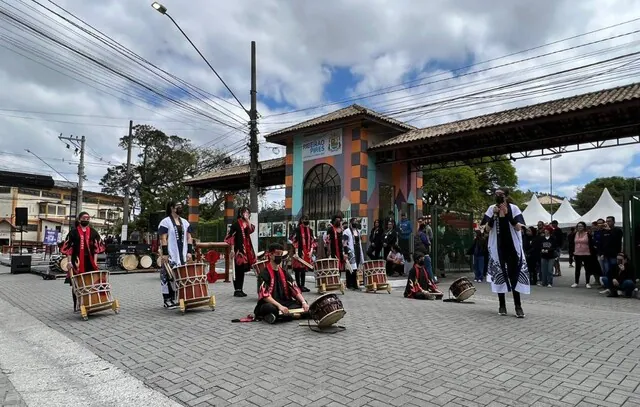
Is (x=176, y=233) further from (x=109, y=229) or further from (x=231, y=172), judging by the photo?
(x=109, y=229)

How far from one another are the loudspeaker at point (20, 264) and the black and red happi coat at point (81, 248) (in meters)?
13.4

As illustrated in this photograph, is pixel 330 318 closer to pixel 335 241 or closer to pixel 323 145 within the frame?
pixel 335 241

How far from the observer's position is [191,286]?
25.6 ft

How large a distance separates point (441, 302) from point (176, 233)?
5447 mm

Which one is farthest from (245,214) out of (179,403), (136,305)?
(179,403)

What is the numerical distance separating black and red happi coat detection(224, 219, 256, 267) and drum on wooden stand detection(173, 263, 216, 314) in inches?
70.2

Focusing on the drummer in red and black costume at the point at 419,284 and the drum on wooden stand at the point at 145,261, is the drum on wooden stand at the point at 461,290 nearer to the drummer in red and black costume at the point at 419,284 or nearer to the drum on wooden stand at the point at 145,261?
the drummer in red and black costume at the point at 419,284

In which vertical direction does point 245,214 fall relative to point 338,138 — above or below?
below

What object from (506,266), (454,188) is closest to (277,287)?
(506,266)

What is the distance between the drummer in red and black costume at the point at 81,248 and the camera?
8.17 meters

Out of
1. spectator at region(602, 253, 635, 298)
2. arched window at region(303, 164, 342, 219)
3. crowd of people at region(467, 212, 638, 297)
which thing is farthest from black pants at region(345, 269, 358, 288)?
arched window at region(303, 164, 342, 219)

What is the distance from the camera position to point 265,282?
688 centimetres

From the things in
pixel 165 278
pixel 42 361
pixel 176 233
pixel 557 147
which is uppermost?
pixel 557 147

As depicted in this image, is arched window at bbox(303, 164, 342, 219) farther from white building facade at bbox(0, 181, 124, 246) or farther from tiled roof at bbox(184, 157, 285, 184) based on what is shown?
white building facade at bbox(0, 181, 124, 246)
